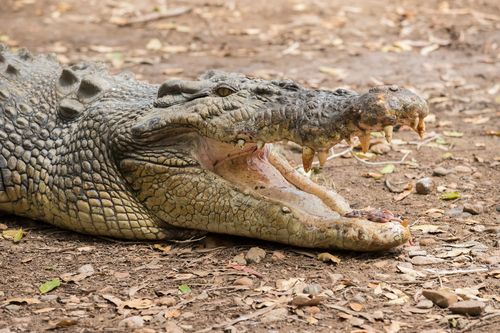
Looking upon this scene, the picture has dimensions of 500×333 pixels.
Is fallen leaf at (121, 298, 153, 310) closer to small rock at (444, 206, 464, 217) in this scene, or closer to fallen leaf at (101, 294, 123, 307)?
fallen leaf at (101, 294, 123, 307)

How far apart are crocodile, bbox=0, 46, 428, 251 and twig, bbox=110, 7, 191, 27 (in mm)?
5442

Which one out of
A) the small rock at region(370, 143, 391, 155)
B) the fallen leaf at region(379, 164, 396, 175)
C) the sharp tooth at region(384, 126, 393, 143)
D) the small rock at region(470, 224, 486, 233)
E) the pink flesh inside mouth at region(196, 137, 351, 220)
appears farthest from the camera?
the small rock at region(370, 143, 391, 155)

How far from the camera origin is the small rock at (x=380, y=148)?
6.89 meters

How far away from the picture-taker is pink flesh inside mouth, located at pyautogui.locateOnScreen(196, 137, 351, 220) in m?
4.91

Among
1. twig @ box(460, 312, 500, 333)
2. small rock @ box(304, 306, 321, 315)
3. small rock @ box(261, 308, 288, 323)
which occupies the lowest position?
small rock @ box(261, 308, 288, 323)

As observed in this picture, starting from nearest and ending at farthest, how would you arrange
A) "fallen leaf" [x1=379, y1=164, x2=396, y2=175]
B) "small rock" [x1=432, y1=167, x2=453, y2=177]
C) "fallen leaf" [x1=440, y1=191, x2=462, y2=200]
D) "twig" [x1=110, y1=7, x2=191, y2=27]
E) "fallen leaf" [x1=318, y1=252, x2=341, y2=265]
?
"fallen leaf" [x1=318, y1=252, x2=341, y2=265] → "fallen leaf" [x1=440, y1=191, x2=462, y2=200] → "small rock" [x1=432, y1=167, x2=453, y2=177] → "fallen leaf" [x1=379, y1=164, x2=396, y2=175] → "twig" [x1=110, y1=7, x2=191, y2=27]

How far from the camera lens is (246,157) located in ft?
16.9

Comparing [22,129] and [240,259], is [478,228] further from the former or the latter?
[22,129]

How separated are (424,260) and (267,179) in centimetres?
102

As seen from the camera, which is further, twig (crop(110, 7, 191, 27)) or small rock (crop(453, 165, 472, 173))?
twig (crop(110, 7, 191, 27))

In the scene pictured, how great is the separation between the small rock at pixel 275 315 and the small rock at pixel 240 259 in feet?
2.13

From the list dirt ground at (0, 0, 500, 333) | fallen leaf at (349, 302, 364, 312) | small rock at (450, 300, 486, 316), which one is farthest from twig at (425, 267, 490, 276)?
fallen leaf at (349, 302, 364, 312)

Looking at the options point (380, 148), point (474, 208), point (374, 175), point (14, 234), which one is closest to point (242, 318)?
point (14, 234)

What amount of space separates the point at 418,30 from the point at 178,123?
20.9ft
